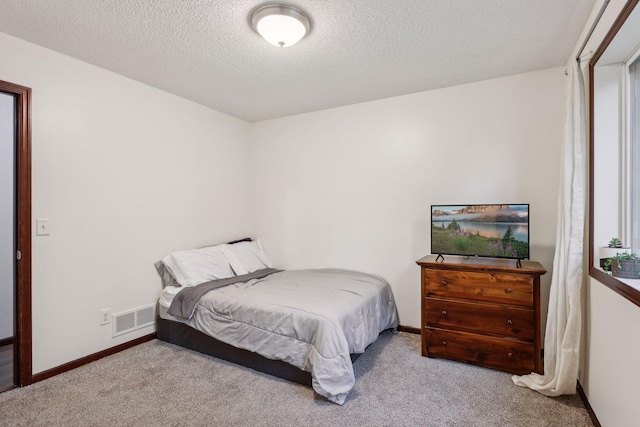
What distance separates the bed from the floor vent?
0.38 feet

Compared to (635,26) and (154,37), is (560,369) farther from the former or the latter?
(154,37)

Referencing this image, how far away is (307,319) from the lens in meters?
2.29

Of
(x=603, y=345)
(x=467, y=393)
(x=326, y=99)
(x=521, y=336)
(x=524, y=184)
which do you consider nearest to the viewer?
(x=603, y=345)

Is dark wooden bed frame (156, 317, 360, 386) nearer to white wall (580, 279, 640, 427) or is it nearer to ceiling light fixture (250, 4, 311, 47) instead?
white wall (580, 279, 640, 427)

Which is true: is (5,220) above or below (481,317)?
above

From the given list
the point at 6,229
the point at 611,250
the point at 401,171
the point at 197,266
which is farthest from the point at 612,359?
the point at 6,229

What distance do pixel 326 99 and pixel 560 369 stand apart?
298 centimetres

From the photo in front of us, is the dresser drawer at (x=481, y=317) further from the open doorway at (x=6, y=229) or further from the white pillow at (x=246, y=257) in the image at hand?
the open doorway at (x=6, y=229)

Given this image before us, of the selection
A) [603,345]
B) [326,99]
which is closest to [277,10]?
[326,99]

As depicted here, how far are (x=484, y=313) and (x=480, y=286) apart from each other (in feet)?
0.68

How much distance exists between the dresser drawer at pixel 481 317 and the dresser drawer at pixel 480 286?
0.06 m

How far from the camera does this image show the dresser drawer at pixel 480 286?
2.40 meters

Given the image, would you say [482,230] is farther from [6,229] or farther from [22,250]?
[6,229]

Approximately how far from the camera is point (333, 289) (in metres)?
2.88
